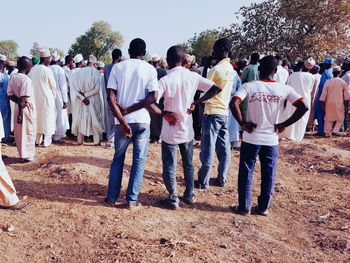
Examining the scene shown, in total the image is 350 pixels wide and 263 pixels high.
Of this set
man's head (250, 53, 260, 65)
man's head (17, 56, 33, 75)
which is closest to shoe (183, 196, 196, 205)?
man's head (17, 56, 33, 75)

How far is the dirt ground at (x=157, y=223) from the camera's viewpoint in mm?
3613

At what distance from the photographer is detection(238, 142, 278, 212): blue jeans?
15.0 ft

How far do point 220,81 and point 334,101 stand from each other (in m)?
5.87

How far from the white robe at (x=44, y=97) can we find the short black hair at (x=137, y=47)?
12.0 ft

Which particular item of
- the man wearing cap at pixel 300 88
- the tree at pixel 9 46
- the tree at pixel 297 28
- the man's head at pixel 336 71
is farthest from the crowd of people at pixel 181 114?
the tree at pixel 9 46

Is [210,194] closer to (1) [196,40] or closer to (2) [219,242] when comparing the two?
(2) [219,242]

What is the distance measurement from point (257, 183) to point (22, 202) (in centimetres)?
336

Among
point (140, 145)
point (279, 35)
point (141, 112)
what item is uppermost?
point (279, 35)

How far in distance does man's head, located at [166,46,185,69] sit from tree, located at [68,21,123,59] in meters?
58.9

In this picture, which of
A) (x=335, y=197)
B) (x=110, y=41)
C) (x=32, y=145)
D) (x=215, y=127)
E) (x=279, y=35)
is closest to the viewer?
(x=215, y=127)

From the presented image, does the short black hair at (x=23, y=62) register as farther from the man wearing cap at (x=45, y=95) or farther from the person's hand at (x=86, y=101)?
the person's hand at (x=86, y=101)

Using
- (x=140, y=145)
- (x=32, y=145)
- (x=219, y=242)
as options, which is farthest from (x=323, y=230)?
(x=32, y=145)

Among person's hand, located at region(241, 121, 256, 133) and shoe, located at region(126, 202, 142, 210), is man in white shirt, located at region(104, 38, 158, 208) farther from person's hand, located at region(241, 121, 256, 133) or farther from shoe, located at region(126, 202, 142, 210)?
person's hand, located at region(241, 121, 256, 133)

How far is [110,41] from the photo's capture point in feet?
224
